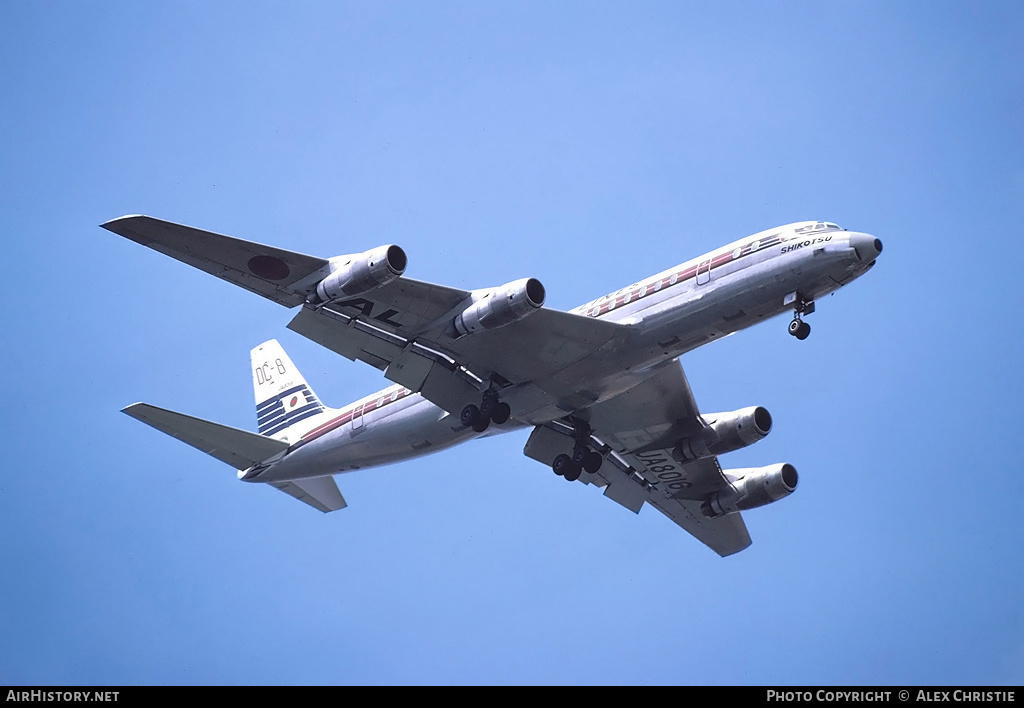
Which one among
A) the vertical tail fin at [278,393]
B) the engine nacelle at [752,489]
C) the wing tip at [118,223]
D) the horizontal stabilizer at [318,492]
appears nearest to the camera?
the wing tip at [118,223]

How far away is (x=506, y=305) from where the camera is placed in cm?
3173

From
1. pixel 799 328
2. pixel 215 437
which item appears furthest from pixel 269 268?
pixel 799 328

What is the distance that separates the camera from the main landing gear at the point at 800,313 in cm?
3228

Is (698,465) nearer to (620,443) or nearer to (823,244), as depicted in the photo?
(620,443)

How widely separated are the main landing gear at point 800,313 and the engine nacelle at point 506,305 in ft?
23.7

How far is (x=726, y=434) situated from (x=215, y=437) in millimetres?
17631

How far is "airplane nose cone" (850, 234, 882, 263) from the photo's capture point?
31.4 m

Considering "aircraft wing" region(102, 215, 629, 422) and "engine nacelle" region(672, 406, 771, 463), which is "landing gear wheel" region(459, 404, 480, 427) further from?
"engine nacelle" region(672, 406, 771, 463)

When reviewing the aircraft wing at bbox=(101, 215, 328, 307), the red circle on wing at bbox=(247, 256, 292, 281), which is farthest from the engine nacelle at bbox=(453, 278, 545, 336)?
the red circle on wing at bbox=(247, 256, 292, 281)

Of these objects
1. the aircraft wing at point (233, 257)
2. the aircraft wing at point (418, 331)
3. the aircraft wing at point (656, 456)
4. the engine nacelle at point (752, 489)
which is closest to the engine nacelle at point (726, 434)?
the aircraft wing at point (656, 456)

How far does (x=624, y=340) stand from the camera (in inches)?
1332

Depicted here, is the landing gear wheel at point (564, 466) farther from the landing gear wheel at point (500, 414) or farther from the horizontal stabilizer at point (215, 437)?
the horizontal stabilizer at point (215, 437)

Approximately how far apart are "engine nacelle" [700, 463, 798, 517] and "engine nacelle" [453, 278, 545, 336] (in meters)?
14.4
